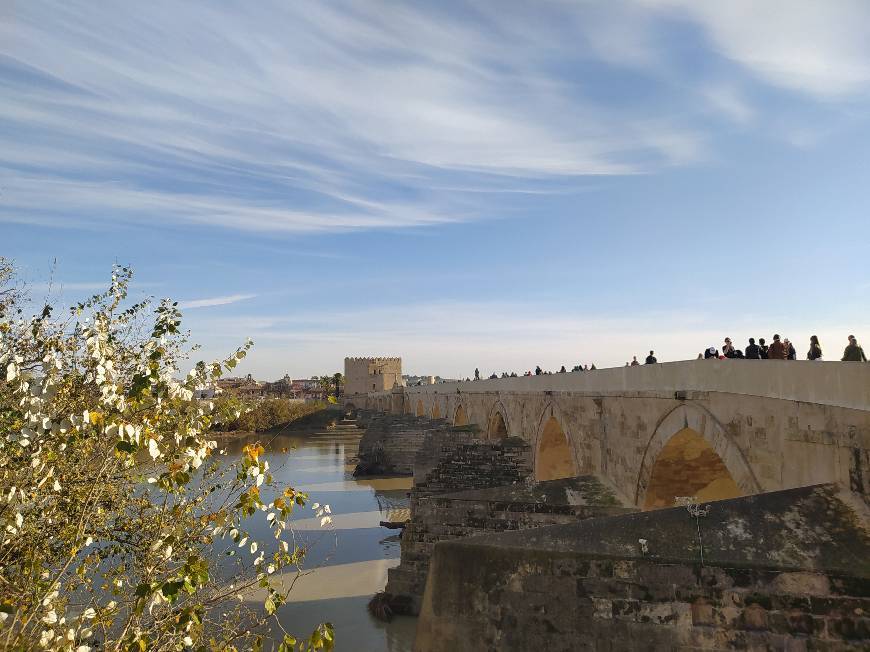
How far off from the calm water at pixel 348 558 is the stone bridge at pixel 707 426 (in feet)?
11.9

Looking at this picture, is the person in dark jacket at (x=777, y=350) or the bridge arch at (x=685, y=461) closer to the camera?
the bridge arch at (x=685, y=461)

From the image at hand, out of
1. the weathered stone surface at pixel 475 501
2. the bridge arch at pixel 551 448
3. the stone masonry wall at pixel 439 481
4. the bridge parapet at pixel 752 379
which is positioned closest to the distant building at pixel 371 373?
the stone masonry wall at pixel 439 481

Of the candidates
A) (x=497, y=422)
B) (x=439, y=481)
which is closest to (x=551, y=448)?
(x=439, y=481)

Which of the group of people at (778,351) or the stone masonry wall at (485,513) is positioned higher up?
the group of people at (778,351)

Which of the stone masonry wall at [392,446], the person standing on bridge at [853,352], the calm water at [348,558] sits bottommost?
the calm water at [348,558]

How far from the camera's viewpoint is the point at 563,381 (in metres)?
11.5

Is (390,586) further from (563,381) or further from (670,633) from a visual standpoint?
(670,633)

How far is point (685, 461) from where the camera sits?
751cm

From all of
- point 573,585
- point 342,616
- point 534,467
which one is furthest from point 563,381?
point 573,585

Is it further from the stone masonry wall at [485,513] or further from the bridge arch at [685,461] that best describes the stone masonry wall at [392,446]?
the bridge arch at [685,461]

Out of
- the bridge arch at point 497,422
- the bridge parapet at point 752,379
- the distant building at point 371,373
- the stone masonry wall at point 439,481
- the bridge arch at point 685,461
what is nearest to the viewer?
the bridge parapet at point 752,379

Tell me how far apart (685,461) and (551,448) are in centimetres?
668

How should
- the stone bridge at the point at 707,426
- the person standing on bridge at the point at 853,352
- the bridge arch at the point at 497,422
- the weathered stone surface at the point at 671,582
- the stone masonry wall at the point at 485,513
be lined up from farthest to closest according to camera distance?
1. the bridge arch at the point at 497,422
2. the stone masonry wall at the point at 485,513
3. the person standing on bridge at the point at 853,352
4. the stone bridge at the point at 707,426
5. the weathered stone surface at the point at 671,582

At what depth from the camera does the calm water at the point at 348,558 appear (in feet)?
33.4
